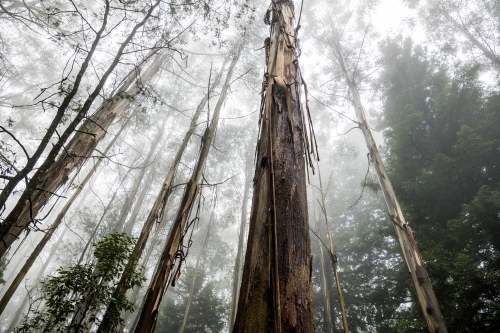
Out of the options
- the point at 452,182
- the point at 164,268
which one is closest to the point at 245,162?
the point at 452,182

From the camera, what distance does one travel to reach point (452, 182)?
24.6ft

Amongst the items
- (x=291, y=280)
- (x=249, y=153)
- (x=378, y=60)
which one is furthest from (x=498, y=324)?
(x=249, y=153)

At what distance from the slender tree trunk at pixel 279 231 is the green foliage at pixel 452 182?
5860 millimetres

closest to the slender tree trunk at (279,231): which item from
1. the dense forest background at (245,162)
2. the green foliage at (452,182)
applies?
the dense forest background at (245,162)

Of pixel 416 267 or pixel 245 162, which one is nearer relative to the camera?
pixel 416 267

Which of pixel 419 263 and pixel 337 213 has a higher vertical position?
pixel 337 213

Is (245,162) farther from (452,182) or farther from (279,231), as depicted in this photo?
(279,231)

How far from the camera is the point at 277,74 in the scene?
5.58 ft

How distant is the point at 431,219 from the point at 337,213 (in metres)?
9.14

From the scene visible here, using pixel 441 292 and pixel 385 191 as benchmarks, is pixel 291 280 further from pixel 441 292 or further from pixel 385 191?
pixel 441 292

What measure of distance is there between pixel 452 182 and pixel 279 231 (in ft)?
28.3

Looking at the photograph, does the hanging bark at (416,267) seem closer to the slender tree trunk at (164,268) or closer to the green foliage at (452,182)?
the green foliage at (452,182)

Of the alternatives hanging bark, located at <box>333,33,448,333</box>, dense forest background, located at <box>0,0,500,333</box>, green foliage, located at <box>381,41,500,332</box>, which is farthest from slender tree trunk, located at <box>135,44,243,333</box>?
green foliage, located at <box>381,41,500,332</box>

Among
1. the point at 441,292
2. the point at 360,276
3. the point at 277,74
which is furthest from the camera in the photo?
the point at 360,276
